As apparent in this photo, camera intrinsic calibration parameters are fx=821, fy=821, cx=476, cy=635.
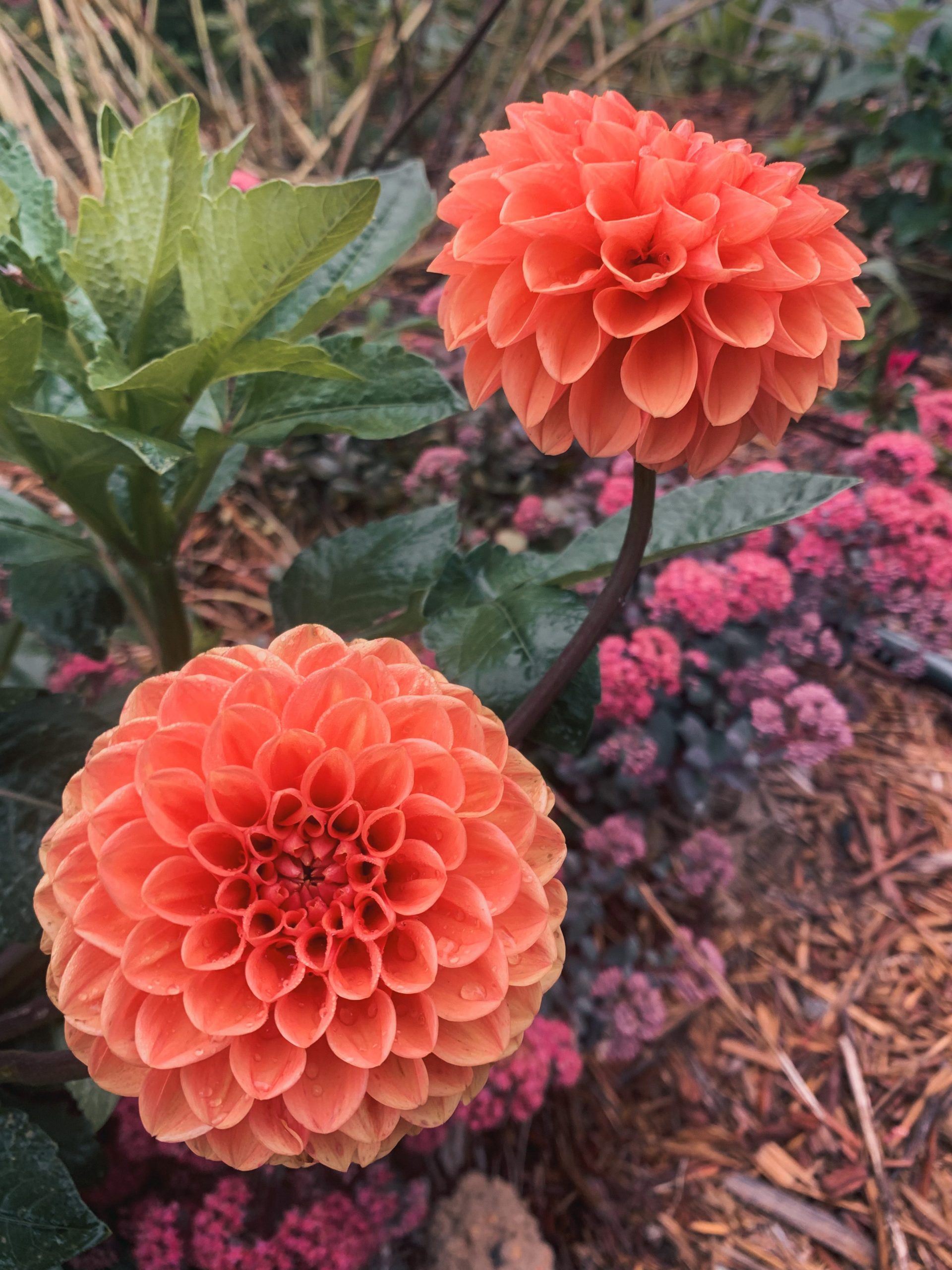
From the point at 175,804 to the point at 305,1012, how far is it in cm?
12

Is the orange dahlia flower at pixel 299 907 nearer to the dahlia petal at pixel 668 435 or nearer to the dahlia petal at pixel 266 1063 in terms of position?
the dahlia petal at pixel 266 1063

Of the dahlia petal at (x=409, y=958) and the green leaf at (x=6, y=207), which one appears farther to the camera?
the green leaf at (x=6, y=207)

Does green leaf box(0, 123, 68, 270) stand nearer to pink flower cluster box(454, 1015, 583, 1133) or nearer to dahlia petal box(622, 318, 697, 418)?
dahlia petal box(622, 318, 697, 418)

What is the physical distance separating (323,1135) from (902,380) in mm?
1653

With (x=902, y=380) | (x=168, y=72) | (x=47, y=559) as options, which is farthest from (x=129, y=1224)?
(x=168, y=72)

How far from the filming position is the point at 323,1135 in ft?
1.31

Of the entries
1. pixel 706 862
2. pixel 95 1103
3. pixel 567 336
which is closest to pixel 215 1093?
pixel 95 1103

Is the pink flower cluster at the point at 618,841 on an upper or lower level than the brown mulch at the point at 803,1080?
upper

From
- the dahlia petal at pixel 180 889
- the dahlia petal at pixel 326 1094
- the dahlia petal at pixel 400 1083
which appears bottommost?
the dahlia petal at pixel 400 1083

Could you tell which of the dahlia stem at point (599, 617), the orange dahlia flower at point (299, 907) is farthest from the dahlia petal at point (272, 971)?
the dahlia stem at point (599, 617)

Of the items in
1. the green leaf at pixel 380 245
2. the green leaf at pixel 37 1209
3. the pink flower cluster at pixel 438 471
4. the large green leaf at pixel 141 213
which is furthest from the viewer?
the pink flower cluster at pixel 438 471

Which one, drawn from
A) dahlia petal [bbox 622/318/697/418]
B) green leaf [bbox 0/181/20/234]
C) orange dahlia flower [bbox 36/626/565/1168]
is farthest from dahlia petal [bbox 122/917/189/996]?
green leaf [bbox 0/181/20/234]

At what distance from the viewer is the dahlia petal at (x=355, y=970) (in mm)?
375

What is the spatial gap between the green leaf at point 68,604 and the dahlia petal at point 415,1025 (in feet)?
1.72
